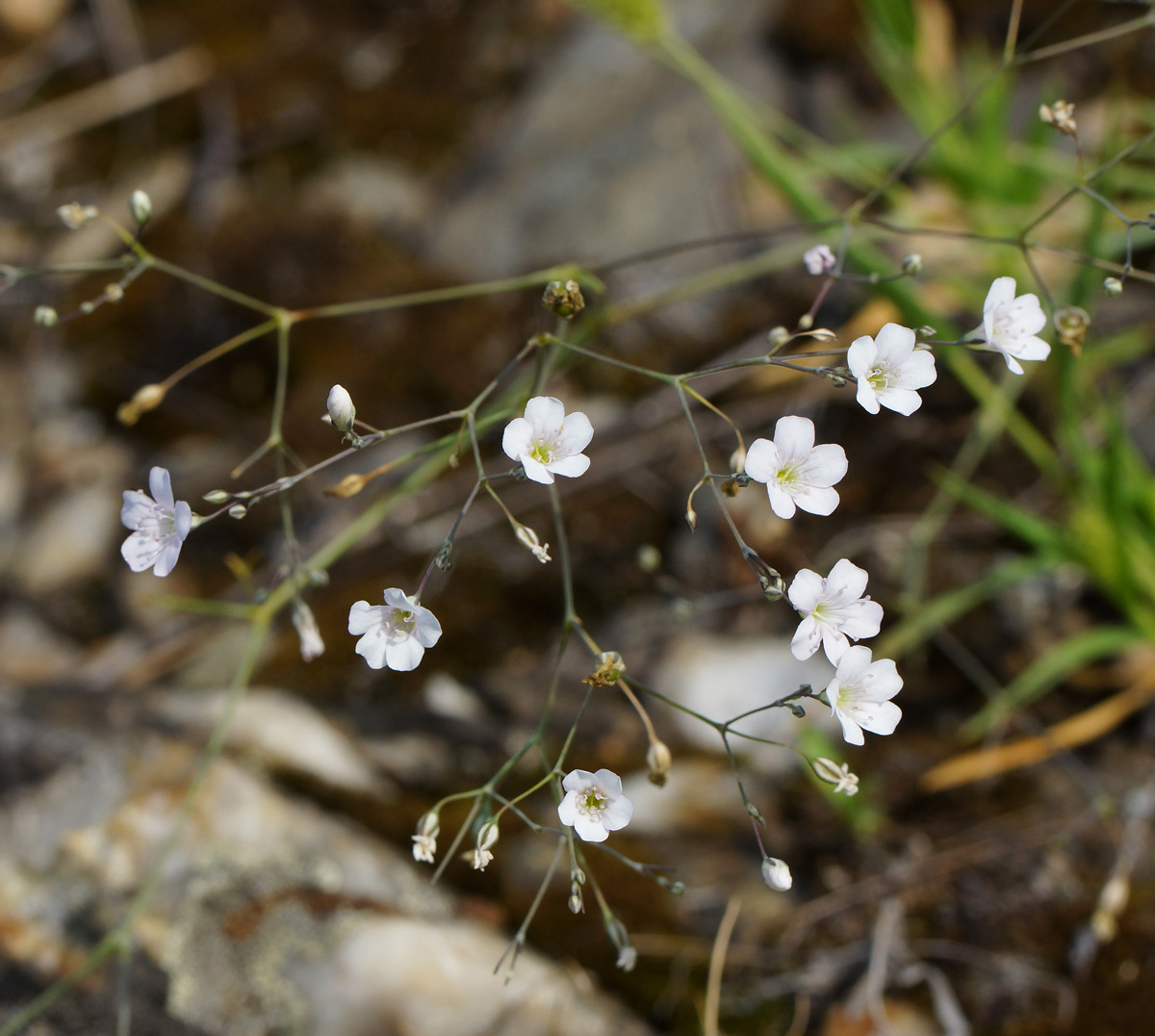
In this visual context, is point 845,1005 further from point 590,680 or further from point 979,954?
point 590,680

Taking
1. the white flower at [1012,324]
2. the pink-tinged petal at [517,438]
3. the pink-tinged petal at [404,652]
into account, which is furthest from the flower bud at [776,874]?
the white flower at [1012,324]

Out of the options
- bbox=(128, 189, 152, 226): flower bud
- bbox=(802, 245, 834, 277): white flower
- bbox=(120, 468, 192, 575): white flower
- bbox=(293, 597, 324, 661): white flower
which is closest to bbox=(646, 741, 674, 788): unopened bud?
bbox=(293, 597, 324, 661): white flower

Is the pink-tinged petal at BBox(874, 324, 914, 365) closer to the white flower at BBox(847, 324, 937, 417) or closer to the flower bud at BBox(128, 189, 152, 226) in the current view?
the white flower at BBox(847, 324, 937, 417)

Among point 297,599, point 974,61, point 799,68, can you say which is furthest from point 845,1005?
point 799,68

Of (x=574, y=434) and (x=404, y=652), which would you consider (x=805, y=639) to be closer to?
(x=574, y=434)

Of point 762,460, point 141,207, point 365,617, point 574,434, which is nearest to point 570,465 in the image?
point 574,434

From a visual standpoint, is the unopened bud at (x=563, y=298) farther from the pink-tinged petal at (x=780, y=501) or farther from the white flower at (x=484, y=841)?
the white flower at (x=484, y=841)
